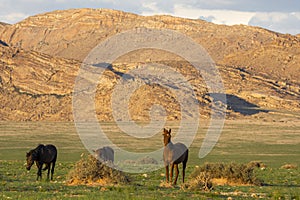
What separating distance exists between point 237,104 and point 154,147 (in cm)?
6441

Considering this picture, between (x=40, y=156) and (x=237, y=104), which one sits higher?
(x=237, y=104)

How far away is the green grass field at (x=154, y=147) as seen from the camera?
714 inches

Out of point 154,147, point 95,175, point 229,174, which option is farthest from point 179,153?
point 154,147

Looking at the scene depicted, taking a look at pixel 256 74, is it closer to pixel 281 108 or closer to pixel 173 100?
pixel 281 108

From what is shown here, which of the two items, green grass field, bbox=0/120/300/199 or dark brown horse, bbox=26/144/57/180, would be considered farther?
dark brown horse, bbox=26/144/57/180

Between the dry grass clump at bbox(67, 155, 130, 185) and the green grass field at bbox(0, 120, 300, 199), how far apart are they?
0.46 metres

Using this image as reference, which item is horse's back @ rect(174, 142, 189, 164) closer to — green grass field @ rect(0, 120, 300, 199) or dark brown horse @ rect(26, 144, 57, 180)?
green grass field @ rect(0, 120, 300, 199)

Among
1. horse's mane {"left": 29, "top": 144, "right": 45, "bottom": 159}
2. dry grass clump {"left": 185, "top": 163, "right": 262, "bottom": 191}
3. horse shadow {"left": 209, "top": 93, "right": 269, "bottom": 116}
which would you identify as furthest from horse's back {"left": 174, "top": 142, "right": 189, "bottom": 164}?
horse shadow {"left": 209, "top": 93, "right": 269, "bottom": 116}

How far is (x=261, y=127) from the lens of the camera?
9619cm

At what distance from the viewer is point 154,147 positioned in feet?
203

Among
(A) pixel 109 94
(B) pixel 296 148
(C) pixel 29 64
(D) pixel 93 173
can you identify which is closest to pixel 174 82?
(A) pixel 109 94

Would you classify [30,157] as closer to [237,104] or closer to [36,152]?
[36,152]

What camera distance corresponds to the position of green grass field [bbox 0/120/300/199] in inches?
714

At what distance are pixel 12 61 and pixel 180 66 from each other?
40.2 metres
